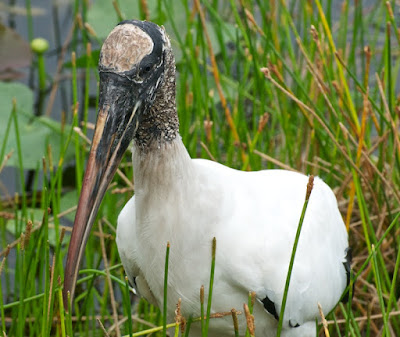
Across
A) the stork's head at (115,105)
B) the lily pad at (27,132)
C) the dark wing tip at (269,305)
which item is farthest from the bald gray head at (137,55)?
the lily pad at (27,132)

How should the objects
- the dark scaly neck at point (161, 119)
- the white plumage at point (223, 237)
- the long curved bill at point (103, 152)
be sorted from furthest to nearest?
the white plumage at point (223, 237), the dark scaly neck at point (161, 119), the long curved bill at point (103, 152)

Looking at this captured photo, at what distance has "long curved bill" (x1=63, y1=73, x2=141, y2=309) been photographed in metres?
1.52

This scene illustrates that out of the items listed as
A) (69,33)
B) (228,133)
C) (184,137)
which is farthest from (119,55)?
(69,33)

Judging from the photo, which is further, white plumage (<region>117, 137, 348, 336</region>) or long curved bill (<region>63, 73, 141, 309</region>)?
white plumage (<region>117, 137, 348, 336</region>)

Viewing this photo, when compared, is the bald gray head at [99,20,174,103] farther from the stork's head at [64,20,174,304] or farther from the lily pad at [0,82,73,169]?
the lily pad at [0,82,73,169]

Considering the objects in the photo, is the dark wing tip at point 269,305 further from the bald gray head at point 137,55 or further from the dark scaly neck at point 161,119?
the bald gray head at point 137,55

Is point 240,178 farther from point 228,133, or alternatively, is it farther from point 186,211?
point 228,133

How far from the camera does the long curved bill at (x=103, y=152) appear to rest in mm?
1516

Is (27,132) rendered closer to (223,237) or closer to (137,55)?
(223,237)

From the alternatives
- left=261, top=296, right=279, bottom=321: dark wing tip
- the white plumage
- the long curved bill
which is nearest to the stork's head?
the long curved bill

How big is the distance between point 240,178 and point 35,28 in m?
2.63

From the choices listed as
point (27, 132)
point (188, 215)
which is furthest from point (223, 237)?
point (27, 132)

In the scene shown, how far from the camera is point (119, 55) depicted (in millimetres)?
1580

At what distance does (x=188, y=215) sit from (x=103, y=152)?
0.39 metres
